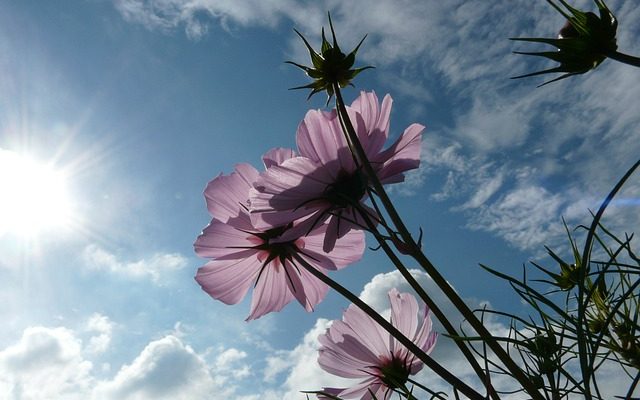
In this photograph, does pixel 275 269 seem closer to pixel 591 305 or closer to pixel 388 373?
pixel 388 373

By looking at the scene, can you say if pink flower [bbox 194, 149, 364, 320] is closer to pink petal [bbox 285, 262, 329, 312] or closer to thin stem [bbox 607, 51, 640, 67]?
pink petal [bbox 285, 262, 329, 312]

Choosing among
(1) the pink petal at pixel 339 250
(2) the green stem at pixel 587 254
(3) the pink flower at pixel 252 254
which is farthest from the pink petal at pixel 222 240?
(2) the green stem at pixel 587 254

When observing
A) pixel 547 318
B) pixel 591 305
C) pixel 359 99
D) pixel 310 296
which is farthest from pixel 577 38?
pixel 591 305

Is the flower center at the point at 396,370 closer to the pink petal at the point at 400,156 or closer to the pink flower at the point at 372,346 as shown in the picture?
the pink flower at the point at 372,346

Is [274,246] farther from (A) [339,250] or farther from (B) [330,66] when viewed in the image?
(B) [330,66]

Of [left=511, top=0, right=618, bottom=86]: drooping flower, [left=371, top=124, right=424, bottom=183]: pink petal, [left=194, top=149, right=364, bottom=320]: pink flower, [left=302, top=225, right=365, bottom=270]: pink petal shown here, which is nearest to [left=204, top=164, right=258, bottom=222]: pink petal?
[left=194, top=149, right=364, bottom=320]: pink flower

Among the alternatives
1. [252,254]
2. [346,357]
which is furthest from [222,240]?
[346,357]
